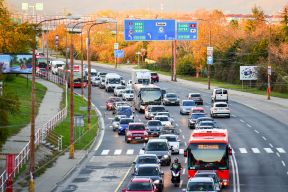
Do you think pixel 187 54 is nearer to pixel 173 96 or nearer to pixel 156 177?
pixel 173 96

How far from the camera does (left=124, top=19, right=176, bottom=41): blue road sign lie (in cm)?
10475

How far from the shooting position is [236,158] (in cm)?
5759

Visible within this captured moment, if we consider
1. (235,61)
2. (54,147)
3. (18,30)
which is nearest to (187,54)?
(235,61)

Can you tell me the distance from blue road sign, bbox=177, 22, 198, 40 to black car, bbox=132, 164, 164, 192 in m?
66.1

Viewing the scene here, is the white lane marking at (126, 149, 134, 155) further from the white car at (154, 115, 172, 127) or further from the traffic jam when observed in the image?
the white car at (154, 115, 172, 127)

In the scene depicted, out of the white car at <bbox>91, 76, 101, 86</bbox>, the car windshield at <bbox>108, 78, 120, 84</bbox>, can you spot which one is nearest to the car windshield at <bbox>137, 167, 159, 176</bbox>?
the car windshield at <bbox>108, 78, 120, 84</bbox>

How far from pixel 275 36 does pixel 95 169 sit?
275 ft

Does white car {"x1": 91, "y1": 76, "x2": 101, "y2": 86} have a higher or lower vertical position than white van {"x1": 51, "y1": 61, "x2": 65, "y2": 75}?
lower

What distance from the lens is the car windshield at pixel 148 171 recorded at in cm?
4459

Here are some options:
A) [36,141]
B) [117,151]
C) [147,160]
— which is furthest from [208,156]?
[117,151]

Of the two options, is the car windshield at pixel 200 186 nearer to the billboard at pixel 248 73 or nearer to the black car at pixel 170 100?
the black car at pixel 170 100

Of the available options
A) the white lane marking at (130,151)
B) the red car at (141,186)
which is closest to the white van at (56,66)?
the white lane marking at (130,151)

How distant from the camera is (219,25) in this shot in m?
155

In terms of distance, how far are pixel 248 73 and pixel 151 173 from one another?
281ft
